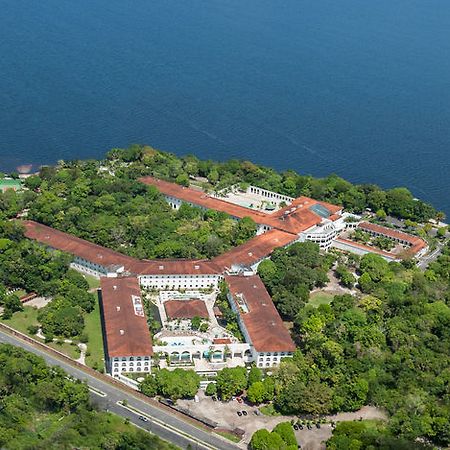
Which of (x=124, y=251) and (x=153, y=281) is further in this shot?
(x=124, y=251)

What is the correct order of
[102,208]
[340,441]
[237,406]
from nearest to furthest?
[340,441] → [237,406] → [102,208]

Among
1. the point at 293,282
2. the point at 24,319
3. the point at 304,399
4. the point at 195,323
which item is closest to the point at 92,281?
the point at 24,319

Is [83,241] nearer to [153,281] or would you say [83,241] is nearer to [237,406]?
[153,281]

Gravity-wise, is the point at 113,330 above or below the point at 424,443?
above

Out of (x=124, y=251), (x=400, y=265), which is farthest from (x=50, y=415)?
(x=400, y=265)

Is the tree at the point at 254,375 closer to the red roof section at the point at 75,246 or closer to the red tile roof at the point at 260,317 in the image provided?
the red tile roof at the point at 260,317

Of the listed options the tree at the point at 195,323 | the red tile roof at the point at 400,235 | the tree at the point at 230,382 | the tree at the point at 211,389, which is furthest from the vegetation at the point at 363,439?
the red tile roof at the point at 400,235

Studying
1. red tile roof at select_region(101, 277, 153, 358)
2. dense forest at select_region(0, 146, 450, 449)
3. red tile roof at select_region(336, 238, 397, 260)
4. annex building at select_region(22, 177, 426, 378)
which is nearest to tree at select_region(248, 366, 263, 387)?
dense forest at select_region(0, 146, 450, 449)
